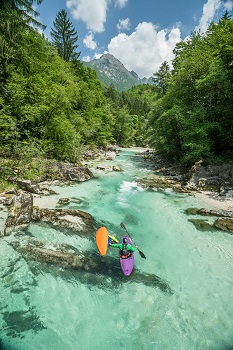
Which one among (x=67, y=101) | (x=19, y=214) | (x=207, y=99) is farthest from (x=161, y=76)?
(x=19, y=214)

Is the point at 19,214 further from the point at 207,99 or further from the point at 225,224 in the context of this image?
the point at 207,99

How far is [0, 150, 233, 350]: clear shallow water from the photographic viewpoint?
420 centimetres

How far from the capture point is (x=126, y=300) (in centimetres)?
514

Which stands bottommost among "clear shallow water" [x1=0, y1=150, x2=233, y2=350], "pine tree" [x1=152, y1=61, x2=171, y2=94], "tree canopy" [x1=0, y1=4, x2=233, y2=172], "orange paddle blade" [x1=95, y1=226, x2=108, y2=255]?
Result: "clear shallow water" [x1=0, y1=150, x2=233, y2=350]

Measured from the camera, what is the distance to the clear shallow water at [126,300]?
420 centimetres

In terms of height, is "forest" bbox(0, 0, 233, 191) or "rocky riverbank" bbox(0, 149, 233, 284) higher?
"forest" bbox(0, 0, 233, 191)

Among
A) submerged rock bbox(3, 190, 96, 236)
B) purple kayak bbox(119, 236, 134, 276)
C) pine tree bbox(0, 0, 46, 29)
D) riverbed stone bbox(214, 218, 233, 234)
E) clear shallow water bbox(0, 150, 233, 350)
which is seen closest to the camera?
clear shallow water bbox(0, 150, 233, 350)

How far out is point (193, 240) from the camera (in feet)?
26.7

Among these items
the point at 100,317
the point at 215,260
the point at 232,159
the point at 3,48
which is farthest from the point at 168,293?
the point at 3,48

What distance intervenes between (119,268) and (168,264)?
1.86m

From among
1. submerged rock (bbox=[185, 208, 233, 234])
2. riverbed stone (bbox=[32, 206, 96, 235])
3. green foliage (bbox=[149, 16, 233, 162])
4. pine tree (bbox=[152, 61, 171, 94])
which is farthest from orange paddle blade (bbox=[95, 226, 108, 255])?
pine tree (bbox=[152, 61, 171, 94])

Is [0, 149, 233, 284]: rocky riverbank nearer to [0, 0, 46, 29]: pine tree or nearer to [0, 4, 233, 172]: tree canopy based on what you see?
[0, 4, 233, 172]: tree canopy

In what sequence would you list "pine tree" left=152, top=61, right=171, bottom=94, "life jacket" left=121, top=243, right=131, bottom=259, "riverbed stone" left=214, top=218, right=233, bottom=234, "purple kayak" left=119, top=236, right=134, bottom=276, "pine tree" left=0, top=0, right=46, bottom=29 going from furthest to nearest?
"pine tree" left=152, top=61, right=171, bottom=94
"pine tree" left=0, top=0, right=46, bottom=29
"riverbed stone" left=214, top=218, right=233, bottom=234
"life jacket" left=121, top=243, right=131, bottom=259
"purple kayak" left=119, top=236, right=134, bottom=276

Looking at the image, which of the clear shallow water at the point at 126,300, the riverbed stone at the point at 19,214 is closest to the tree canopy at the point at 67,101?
the riverbed stone at the point at 19,214
